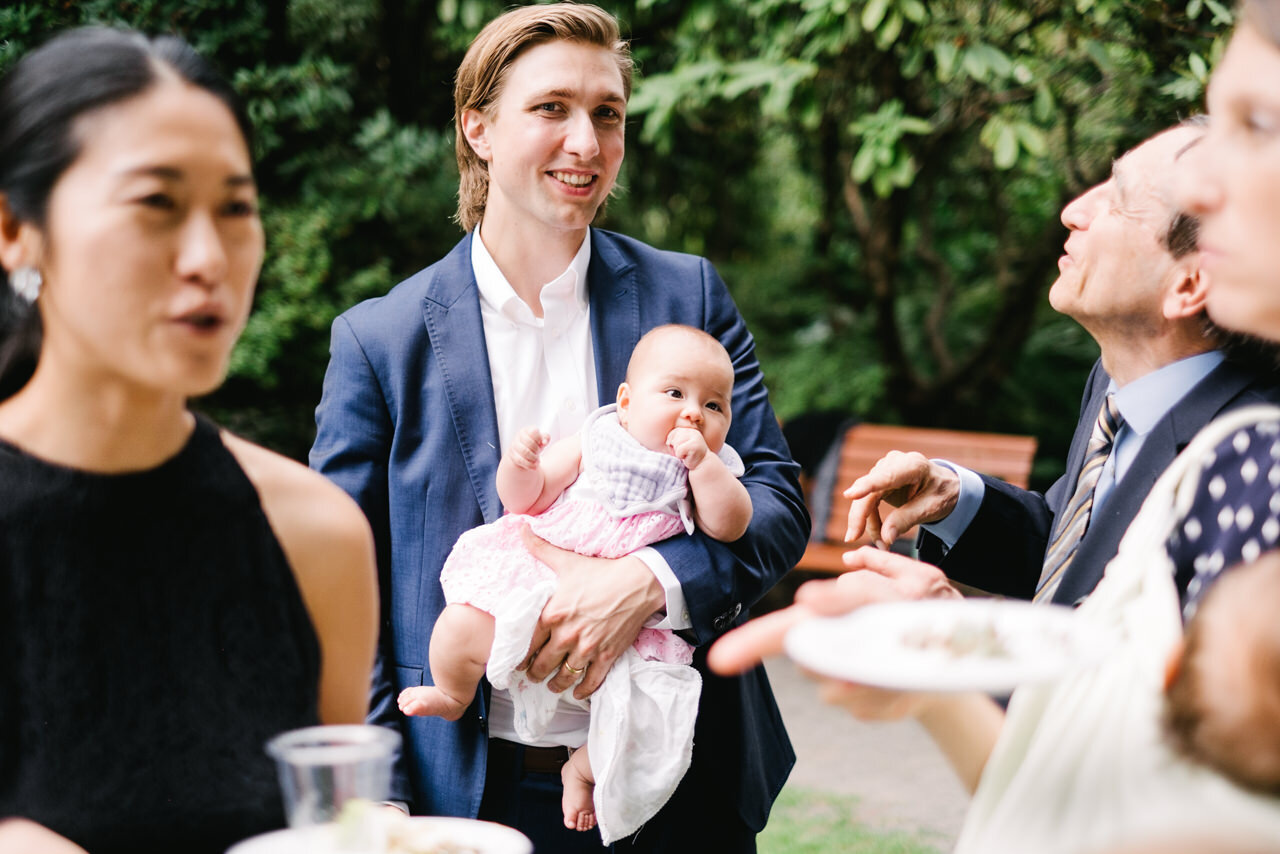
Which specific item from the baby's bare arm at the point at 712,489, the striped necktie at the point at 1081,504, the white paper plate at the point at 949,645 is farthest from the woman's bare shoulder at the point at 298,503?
the striped necktie at the point at 1081,504

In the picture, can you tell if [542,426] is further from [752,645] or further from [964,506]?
[752,645]

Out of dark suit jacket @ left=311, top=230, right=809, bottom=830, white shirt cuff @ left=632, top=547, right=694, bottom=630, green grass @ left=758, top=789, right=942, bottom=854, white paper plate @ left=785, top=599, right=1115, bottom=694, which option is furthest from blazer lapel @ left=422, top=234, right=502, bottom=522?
green grass @ left=758, top=789, right=942, bottom=854

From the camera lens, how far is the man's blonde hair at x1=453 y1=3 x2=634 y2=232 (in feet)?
8.43

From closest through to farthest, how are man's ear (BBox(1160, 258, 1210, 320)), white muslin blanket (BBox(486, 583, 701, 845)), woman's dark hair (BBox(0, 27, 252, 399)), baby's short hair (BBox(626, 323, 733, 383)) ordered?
woman's dark hair (BBox(0, 27, 252, 399)) → man's ear (BBox(1160, 258, 1210, 320)) → white muslin blanket (BBox(486, 583, 701, 845)) → baby's short hair (BBox(626, 323, 733, 383))

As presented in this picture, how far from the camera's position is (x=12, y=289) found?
142 centimetres

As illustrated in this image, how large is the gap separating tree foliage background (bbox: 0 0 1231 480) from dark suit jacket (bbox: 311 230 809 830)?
1576 millimetres

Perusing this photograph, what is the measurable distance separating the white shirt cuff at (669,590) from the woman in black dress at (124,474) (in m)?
0.95

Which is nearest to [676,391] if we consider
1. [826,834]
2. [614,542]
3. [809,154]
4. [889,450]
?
[614,542]

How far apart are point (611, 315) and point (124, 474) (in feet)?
4.43

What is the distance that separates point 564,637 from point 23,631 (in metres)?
1.08

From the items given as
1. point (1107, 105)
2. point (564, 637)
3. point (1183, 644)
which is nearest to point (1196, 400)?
point (1183, 644)

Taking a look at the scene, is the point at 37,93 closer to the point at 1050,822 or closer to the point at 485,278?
the point at 485,278

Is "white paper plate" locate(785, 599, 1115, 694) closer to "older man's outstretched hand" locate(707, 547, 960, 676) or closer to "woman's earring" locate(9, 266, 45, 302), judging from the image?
"older man's outstretched hand" locate(707, 547, 960, 676)

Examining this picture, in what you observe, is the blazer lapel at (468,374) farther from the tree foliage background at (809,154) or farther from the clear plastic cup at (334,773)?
the tree foliage background at (809,154)
